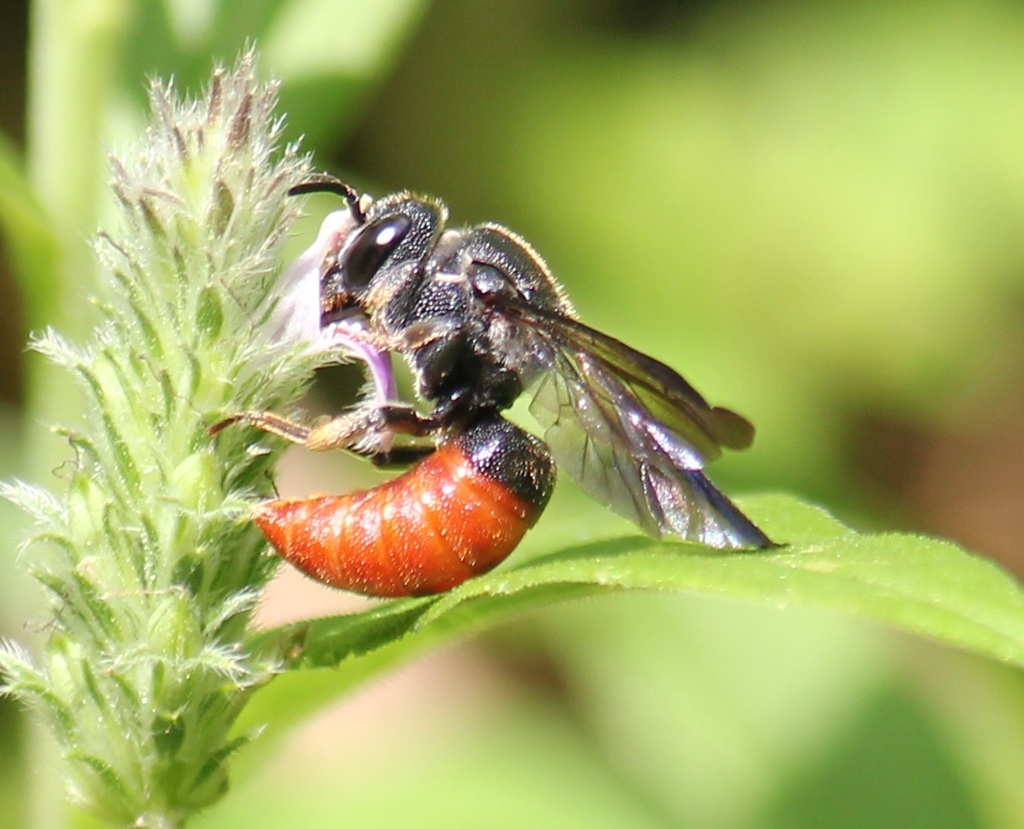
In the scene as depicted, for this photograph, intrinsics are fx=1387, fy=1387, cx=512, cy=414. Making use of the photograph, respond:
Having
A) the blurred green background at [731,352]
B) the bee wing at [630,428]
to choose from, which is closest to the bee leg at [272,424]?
the bee wing at [630,428]

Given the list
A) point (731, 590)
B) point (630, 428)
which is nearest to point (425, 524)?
point (630, 428)

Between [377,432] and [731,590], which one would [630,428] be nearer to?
[377,432]

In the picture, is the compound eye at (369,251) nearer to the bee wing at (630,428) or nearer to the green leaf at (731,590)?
the bee wing at (630,428)

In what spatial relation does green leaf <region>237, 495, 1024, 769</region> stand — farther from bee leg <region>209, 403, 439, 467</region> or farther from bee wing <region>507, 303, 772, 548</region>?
bee leg <region>209, 403, 439, 467</region>

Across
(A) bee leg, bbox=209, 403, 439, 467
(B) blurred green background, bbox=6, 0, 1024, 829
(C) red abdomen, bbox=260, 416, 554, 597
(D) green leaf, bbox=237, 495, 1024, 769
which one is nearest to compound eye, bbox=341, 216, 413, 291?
(A) bee leg, bbox=209, 403, 439, 467

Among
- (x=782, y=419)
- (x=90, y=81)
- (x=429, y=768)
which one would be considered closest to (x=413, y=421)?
(x=90, y=81)
